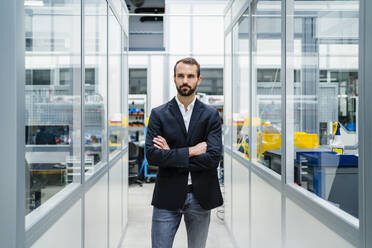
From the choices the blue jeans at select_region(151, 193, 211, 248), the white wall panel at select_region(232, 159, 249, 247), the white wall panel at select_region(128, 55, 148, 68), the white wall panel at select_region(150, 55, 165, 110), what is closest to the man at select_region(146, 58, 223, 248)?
the blue jeans at select_region(151, 193, 211, 248)

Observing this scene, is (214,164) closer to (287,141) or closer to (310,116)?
(287,141)

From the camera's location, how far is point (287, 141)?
2207 millimetres

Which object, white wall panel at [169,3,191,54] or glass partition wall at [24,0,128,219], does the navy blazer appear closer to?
glass partition wall at [24,0,128,219]

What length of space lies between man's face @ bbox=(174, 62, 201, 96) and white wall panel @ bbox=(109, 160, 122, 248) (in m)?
1.55

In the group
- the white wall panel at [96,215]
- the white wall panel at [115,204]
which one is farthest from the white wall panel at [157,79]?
the white wall panel at [96,215]

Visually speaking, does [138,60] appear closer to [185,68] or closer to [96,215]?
[96,215]

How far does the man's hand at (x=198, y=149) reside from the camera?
2.05 m

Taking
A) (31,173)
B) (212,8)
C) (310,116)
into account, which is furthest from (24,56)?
(212,8)

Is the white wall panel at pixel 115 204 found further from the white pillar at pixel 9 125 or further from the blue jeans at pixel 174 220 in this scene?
the white pillar at pixel 9 125

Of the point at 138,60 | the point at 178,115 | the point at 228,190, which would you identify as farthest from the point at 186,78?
the point at 138,60

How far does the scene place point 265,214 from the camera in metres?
2.64

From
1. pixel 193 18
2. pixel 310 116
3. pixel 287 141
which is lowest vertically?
pixel 287 141

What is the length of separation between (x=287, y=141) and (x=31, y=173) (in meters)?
1.52

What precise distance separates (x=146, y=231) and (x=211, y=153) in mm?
2709
